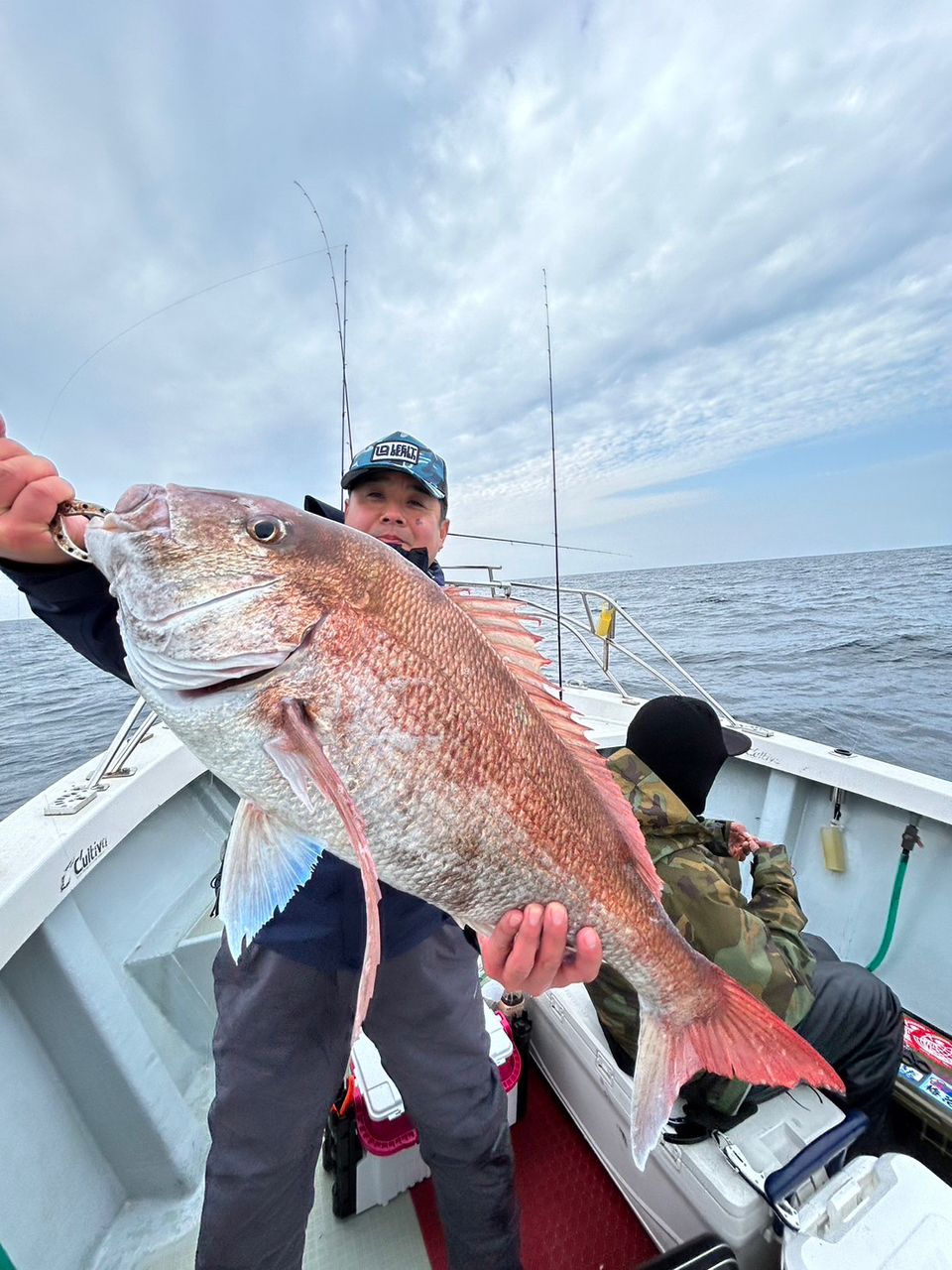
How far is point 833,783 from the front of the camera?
14.4 ft

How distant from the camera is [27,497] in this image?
1.35 metres

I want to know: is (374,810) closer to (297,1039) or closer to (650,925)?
(650,925)

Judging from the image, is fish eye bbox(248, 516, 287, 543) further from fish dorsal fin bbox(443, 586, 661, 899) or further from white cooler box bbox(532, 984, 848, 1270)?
white cooler box bbox(532, 984, 848, 1270)

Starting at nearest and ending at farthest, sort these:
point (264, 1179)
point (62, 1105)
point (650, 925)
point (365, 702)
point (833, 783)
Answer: point (365, 702)
point (650, 925)
point (264, 1179)
point (62, 1105)
point (833, 783)

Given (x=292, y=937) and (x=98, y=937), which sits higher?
(x=292, y=937)

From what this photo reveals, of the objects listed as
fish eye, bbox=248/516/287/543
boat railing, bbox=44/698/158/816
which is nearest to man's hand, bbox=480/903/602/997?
fish eye, bbox=248/516/287/543

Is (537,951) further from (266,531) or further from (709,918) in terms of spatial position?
(266,531)

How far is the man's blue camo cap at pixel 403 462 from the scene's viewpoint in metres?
2.36

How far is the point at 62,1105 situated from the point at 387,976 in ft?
5.71

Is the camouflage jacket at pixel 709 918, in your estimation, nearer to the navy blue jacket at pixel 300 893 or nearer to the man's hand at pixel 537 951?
the man's hand at pixel 537 951

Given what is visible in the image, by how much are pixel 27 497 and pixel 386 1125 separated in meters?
2.57

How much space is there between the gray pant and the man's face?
1457 millimetres

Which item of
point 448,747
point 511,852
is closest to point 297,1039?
point 511,852

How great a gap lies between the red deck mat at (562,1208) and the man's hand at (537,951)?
1636 millimetres
